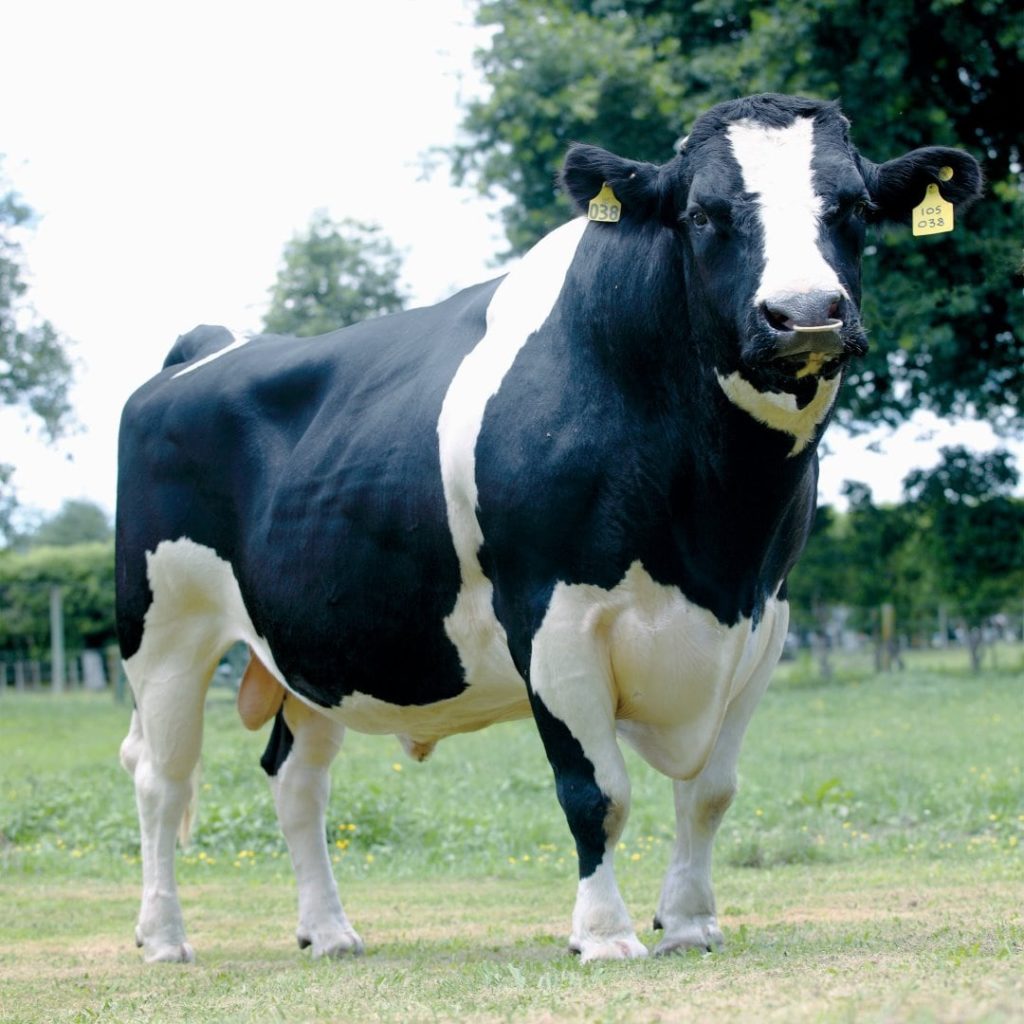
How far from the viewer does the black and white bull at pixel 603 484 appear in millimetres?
5277

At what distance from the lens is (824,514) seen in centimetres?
2698

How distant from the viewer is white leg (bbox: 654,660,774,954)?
229 inches

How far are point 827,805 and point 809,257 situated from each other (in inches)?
274

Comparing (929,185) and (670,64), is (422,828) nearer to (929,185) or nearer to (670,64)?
(929,185)

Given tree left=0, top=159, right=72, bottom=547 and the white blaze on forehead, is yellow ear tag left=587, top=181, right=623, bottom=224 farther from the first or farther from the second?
tree left=0, top=159, right=72, bottom=547

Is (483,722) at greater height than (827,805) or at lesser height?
greater

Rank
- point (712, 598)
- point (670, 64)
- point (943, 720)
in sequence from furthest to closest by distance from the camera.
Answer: point (670, 64)
point (943, 720)
point (712, 598)

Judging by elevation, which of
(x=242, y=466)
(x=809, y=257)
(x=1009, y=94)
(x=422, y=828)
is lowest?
(x=422, y=828)

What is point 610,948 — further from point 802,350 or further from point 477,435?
point 802,350

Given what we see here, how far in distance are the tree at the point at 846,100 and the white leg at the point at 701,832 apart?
12.4m

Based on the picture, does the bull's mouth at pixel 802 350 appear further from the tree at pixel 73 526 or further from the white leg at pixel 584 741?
the tree at pixel 73 526

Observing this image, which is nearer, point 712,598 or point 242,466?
point 712,598

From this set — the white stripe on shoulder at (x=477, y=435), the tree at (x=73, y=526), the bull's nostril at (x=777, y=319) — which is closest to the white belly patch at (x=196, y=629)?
the white stripe on shoulder at (x=477, y=435)

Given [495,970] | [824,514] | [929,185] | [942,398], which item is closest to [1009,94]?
[942,398]
